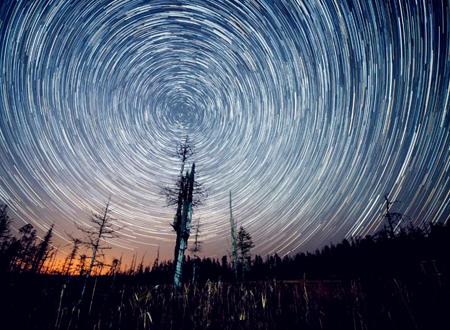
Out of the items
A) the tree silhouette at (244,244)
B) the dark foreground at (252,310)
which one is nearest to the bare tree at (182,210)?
the dark foreground at (252,310)

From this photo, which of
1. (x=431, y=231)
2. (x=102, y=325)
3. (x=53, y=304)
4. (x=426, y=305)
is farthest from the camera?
(x=431, y=231)

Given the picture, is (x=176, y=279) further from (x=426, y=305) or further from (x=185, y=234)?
(x=426, y=305)

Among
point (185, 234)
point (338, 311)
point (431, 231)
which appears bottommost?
point (338, 311)

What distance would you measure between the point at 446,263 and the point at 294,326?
3158 millimetres

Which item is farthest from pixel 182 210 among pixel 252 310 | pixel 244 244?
pixel 244 244

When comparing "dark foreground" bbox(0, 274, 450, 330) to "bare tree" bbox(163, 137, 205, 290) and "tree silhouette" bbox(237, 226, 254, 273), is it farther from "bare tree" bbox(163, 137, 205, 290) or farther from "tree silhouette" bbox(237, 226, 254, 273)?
"tree silhouette" bbox(237, 226, 254, 273)

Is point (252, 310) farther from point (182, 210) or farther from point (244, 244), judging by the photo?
point (244, 244)

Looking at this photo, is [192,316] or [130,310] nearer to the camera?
[192,316]

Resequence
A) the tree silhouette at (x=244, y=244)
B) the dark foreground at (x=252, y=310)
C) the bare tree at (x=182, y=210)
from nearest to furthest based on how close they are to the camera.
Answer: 1. the dark foreground at (x=252, y=310)
2. the bare tree at (x=182, y=210)
3. the tree silhouette at (x=244, y=244)

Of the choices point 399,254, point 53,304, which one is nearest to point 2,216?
point 53,304

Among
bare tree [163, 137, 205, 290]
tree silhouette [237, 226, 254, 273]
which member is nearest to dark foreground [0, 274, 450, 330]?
bare tree [163, 137, 205, 290]

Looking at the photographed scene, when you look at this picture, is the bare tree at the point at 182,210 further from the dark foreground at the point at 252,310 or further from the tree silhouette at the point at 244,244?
the tree silhouette at the point at 244,244

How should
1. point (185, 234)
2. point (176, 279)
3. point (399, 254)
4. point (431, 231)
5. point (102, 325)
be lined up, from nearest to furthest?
point (102, 325), point (176, 279), point (185, 234), point (399, 254), point (431, 231)

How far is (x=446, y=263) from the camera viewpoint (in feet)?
12.0
